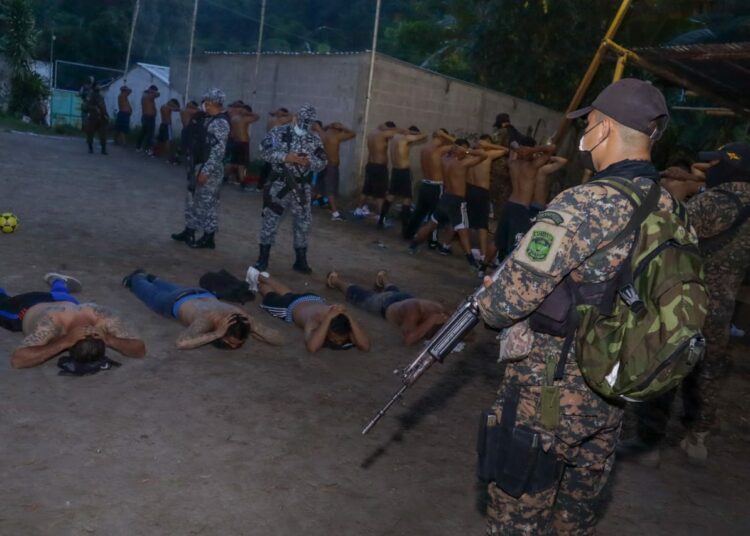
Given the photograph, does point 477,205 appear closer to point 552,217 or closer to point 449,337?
point 449,337

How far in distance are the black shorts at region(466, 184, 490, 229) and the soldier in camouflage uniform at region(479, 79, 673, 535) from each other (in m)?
8.21

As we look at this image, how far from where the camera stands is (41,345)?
498 cm

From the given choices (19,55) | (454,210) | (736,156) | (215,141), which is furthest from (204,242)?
(19,55)

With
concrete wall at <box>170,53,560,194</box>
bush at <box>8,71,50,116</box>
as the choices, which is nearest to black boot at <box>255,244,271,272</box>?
concrete wall at <box>170,53,560,194</box>

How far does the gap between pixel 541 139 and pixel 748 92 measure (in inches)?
540

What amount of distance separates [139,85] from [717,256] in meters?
25.4

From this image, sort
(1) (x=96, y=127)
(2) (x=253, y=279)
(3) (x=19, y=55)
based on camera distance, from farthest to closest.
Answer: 1. (3) (x=19, y=55)
2. (1) (x=96, y=127)
3. (2) (x=253, y=279)

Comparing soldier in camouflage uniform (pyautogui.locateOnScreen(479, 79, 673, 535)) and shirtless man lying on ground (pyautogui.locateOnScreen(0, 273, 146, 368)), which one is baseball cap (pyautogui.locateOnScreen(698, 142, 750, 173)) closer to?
soldier in camouflage uniform (pyautogui.locateOnScreen(479, 79, 673, 535))

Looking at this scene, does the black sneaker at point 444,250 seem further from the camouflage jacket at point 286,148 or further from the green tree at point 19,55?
the green tree at point 19,55

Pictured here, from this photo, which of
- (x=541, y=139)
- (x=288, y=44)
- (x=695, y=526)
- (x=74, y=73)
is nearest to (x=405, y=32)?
(x=541, y=139)

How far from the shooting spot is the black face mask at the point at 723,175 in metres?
4.86

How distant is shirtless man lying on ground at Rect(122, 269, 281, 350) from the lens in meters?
5.73

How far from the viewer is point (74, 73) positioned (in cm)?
3756

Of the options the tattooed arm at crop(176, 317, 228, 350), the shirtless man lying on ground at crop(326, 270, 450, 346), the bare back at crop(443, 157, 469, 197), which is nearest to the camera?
the tattooed arm at crop(176, 317, 228, 350)
